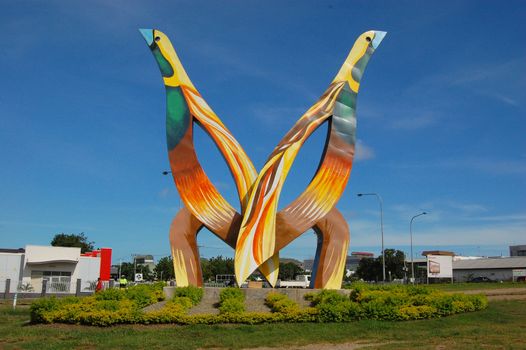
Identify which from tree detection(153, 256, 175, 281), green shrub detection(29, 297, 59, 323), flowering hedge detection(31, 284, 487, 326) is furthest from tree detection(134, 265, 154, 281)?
green shrub detection(29, 297, 59, 323)

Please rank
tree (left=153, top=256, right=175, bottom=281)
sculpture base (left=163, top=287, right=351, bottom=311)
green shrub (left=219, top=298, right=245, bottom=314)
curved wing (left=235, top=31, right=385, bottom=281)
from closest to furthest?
green shrub (left=219, top=298, right=245, bottom=314)
sculpture base (left=163, top=287, right=351, bottom=311)
curved wing (left=235, top=31, right=385, bottom=281)
tree (left=153, top=256, right=175, bottom=281)

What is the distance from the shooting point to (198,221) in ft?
71.5

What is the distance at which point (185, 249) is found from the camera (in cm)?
2152

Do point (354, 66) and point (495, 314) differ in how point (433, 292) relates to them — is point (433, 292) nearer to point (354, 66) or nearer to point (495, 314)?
point (495, 314)

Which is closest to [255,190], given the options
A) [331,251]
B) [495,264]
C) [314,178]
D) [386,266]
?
[314,178]

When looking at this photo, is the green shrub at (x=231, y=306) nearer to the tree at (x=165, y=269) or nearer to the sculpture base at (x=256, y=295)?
the sculpture base at (x=256, y=295)

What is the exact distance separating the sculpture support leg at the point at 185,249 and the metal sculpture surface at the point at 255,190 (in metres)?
0.04

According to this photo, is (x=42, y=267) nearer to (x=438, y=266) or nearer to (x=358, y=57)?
(x=358, y=57)

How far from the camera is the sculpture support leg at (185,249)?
843 inches

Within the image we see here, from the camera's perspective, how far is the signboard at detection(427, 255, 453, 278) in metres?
67.0

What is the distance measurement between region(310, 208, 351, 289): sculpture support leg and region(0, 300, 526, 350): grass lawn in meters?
5.49

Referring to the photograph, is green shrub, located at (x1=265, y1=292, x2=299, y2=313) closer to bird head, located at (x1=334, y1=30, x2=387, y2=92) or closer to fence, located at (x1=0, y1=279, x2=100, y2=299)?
bird head, located at (x1=334, y1=30, x2=387, y2=92)

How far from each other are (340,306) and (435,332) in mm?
3367

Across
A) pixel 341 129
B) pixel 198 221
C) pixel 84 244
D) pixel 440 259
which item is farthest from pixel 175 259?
pixel 84 244
